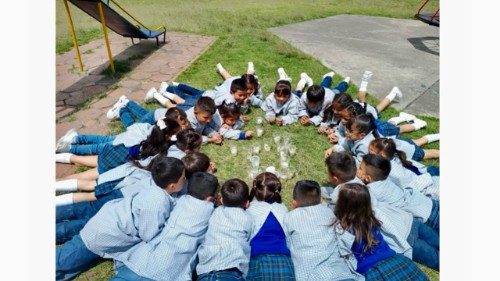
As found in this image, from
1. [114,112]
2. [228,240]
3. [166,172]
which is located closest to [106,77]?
[114,112]

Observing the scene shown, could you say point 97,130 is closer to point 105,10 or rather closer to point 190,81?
point 190,81

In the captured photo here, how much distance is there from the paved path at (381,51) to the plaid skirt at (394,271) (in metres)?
3.56

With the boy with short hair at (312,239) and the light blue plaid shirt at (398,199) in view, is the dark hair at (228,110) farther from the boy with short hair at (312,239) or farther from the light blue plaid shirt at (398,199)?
the light blue plaid shirt at (398,199)

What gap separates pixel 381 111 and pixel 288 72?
2026 millimetres

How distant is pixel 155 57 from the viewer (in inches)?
300

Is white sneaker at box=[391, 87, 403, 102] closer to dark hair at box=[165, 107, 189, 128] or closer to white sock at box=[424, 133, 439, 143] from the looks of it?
white sock at box=[424, 133, 439, 143]

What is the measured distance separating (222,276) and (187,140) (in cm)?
165

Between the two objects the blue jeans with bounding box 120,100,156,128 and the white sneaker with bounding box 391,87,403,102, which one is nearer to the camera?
the blue jeans with bounding box 120,100,156,128

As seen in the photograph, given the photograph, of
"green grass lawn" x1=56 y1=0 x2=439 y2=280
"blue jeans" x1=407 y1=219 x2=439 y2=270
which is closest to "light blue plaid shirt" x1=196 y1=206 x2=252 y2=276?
"green grass lawn" x1=56 y1=0 x2=439 y2=280

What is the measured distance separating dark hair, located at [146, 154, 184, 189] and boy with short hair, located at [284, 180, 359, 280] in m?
0.97

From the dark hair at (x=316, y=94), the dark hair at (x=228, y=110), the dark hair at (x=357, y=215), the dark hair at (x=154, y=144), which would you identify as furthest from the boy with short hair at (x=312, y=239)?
the dark hair at (x=316, y=94)

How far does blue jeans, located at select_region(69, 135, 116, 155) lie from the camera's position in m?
4.25

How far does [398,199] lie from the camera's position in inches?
131

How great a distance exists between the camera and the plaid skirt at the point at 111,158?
12.6 feet
